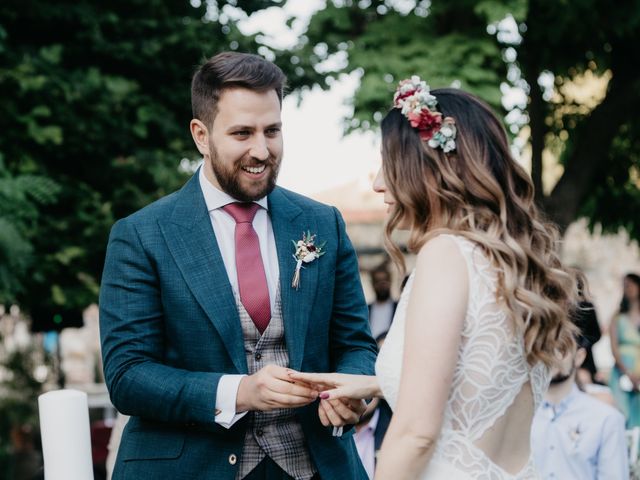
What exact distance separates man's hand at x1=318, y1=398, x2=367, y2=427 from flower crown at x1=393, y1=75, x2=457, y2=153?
2.74ft

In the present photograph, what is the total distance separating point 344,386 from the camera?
2.81 meters

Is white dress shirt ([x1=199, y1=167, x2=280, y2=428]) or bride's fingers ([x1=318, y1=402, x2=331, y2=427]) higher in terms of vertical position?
white dress shirt ([x1=199, y1=167, x2=280, y2=428])

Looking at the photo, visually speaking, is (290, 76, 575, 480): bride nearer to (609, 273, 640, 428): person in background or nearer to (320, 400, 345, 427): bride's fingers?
(320, 400, 345, 427): bride's fingers

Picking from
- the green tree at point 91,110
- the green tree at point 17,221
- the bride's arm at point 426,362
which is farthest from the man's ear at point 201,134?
the green tree at point 91,110

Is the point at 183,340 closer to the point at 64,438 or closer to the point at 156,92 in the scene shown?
the point at 64,438

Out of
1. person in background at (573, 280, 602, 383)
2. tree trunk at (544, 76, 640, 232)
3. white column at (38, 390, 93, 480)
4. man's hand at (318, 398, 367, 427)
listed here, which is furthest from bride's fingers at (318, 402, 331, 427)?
tree trunk at (544, 76, 640, 232)

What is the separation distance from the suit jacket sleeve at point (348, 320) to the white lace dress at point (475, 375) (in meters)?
0.61

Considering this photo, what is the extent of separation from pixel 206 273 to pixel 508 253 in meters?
0.98

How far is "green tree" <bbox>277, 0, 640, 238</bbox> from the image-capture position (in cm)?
915

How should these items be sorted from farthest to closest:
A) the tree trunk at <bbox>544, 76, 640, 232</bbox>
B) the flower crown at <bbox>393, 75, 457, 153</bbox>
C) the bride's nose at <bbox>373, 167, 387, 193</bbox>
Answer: the tree trunk at <bbox>544, 76, 640, 232</bbox> < the bride's nose at <bbox>373, 167, 387, 193</bbox> < the flower crown at <bbox>393, 75, 457, 153</bbox>

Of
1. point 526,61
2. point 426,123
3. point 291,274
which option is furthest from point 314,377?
point 526,61

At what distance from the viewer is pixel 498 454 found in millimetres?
2561

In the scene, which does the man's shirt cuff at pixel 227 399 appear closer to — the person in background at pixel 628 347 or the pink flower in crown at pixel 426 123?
the pink flower in crown at pixel 426 123

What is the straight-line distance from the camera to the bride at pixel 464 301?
238 centimetres
